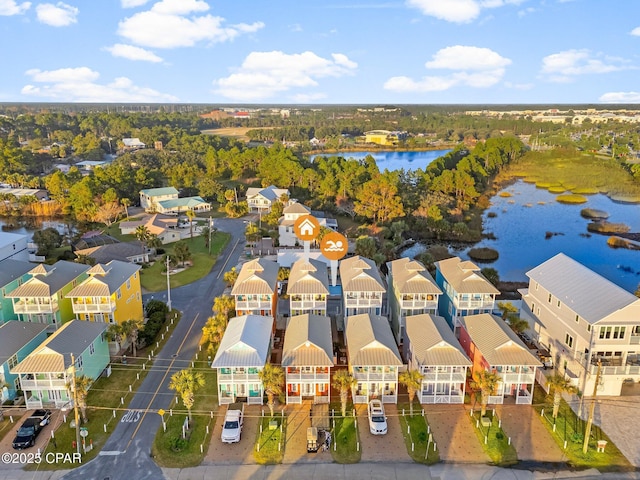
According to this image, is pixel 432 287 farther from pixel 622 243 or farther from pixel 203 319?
pixel 622 243

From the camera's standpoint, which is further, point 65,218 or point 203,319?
point 65,218

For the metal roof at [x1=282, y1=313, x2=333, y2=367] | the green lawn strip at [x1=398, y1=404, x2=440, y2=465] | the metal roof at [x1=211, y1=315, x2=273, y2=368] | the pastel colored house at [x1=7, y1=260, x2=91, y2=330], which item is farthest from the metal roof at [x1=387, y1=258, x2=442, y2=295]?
the pastel colored house at [x1=7, y1=260, x2=91, y2=330]

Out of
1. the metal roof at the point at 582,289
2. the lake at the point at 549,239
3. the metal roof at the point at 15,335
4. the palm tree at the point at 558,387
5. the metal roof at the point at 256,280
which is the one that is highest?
the metal roof at the point at 582,289

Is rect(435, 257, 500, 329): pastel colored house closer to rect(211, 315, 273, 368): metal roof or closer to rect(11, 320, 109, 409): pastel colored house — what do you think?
rect(211, 315, 273, 368): metal roof

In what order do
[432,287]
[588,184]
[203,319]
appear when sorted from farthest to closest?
1. [588,184]
2. [203,319]
3. [432,287]

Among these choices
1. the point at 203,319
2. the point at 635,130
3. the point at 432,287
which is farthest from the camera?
the point at 635,130

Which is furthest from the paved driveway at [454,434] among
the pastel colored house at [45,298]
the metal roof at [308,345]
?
the pastel colored house at [45,298]

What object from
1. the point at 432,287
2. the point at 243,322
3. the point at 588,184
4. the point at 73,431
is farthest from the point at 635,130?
the point at 73,431

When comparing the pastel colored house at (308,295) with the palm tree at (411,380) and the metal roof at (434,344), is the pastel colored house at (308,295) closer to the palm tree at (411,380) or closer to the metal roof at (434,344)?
the metal roof at (434,344)
